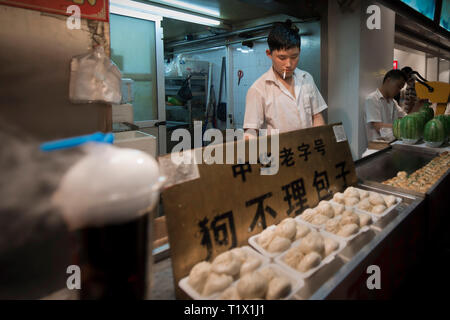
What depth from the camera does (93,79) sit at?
4.99 feet

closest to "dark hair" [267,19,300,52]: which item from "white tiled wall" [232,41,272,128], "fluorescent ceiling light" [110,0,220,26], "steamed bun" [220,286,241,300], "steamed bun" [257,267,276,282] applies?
"steamed bun" [257,267,276,282]

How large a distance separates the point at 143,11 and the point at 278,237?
4062 millimetres

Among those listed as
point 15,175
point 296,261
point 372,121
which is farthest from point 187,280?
point 372,121

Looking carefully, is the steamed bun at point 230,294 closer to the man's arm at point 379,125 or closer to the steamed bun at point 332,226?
the steamed bun at point 332,226

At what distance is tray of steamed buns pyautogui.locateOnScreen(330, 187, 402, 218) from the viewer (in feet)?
4.71

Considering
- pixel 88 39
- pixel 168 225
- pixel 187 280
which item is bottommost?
pixel 187 280

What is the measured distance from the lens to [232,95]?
5801mm

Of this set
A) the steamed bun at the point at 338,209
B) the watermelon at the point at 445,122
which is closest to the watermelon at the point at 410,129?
the watermelon at the point at 445,122

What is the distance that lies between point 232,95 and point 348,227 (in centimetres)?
483

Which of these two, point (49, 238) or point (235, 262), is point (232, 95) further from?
point (49, 238)

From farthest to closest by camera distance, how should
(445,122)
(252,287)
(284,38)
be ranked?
(445,122) < (284,38) < (252,287)

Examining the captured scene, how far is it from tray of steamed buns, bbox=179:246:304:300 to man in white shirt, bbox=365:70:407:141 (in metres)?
3.21

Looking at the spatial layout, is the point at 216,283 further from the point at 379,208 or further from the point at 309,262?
the point at 379,208

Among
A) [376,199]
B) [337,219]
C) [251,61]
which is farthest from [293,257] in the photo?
[251,61]
